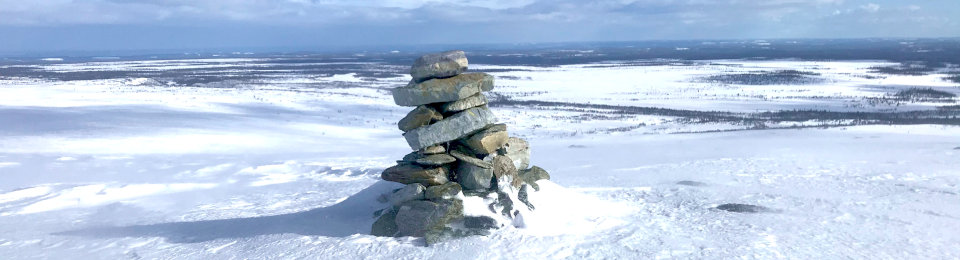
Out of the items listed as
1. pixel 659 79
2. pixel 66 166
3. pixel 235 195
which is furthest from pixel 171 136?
pixel 659 79

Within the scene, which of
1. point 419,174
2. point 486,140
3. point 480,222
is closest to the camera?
point 480,222

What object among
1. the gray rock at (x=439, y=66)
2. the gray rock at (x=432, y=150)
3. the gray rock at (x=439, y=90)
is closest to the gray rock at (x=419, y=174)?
the gray rock at (x=432, y=150)

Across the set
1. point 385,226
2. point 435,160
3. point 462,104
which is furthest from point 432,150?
point 385,226

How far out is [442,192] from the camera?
12328mm

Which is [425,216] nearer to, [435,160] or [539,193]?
[435,160]

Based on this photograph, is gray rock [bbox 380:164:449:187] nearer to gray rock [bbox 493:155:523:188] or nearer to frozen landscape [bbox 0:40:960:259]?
gray rock [bbox 493:155:523:188]

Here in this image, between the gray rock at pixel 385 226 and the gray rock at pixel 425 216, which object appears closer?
the gray rock at pixel 425 216

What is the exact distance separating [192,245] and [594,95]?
1810 inches

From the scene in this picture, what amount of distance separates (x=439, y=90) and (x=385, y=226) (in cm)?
259

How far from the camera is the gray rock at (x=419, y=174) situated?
12516mm

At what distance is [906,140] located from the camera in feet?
79.1

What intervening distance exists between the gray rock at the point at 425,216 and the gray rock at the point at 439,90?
1.89 metres

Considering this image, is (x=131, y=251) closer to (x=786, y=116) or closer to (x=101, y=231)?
(x=101, y=231)

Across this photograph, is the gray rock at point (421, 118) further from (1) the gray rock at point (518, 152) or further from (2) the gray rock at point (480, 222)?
(2) the gray rock at point (480, 222)
